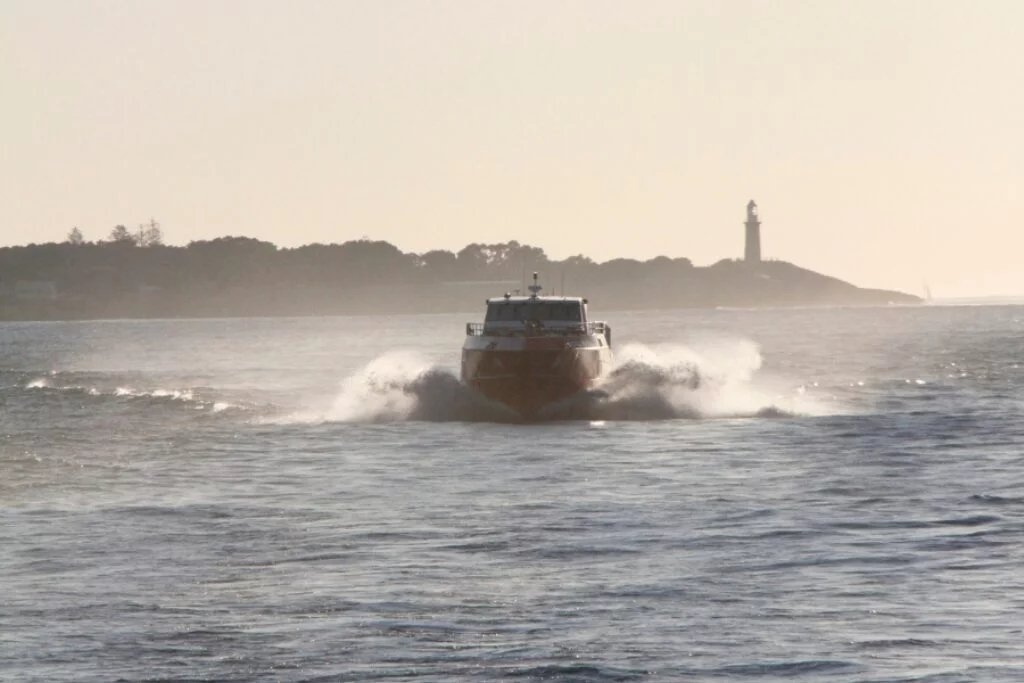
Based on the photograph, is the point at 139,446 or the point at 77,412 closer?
the point at 139,446

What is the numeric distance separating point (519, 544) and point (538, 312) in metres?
27.0

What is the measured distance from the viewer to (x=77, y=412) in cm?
5909

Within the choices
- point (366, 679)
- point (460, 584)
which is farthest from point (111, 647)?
point (460, 584)

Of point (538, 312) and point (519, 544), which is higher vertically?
point (538, 312)

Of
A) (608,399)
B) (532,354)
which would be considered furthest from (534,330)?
(608,399)

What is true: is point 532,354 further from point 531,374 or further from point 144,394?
point 144,394

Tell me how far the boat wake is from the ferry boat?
438 mm

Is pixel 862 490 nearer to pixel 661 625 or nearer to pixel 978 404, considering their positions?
pixel 661 625

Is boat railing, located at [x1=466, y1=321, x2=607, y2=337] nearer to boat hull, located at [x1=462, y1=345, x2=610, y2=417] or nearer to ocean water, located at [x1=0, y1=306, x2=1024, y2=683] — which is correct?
boat hull, located at [x1=462, y1=345, x2=610, y2=417]

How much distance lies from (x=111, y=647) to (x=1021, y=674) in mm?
8875

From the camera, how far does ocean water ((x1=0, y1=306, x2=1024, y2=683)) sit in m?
18.0

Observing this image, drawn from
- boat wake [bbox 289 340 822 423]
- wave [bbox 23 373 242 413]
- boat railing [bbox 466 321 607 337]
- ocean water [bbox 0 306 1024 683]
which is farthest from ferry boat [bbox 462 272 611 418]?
wave [bbox 23 373 242 413]

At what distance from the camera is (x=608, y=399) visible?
5275 centimetres

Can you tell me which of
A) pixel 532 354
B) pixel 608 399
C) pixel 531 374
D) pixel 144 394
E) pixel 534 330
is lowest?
pixel 144 394
